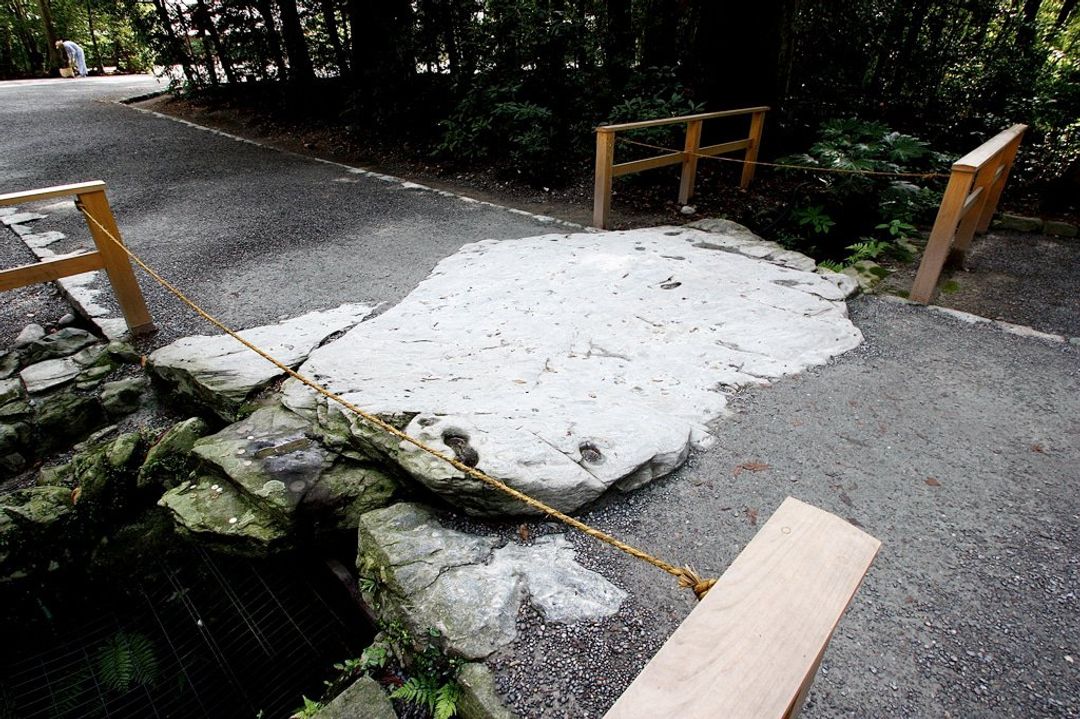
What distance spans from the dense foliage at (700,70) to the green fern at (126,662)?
6385 mm

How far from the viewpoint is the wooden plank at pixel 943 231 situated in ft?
13.2

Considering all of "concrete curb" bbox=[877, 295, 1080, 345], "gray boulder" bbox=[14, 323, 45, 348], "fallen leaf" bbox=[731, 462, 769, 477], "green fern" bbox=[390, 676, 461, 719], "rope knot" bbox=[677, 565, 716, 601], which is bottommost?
"gray boulder" bbox=[14, 323, 45, 348]

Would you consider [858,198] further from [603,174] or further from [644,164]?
[603,174]

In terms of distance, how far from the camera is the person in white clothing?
19.7 metres

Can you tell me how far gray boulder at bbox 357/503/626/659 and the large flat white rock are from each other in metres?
0.20

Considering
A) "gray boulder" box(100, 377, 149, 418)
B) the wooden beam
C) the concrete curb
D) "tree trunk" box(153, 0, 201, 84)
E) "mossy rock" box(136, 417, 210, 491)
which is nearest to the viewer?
"mossy rock" box(136, 417, 210, 491)

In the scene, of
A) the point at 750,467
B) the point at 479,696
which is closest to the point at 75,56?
the point at 750,467

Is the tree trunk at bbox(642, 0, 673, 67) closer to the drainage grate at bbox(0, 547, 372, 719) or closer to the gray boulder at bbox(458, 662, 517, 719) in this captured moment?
the drainage grate at bbox(0, 547, 372, 719)

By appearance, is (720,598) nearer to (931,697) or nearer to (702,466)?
(931,697)

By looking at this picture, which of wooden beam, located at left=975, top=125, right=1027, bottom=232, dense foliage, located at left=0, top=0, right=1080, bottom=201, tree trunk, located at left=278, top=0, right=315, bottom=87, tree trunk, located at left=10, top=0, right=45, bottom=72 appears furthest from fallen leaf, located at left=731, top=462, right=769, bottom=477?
tree trunk, located at left=10, top=0, right=45, bottom=72

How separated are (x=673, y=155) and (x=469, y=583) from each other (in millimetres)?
5325

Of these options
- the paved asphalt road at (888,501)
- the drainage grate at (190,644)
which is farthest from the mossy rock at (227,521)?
the paved asphalt road at (888,501)

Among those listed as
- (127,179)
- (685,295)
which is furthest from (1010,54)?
(127,179)

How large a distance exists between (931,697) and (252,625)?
2.93 m
